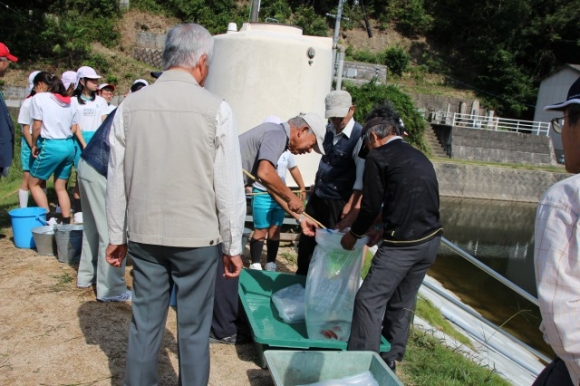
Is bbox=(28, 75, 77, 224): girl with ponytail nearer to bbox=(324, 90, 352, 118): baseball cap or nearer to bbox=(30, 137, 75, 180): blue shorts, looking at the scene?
bbox=(30, 137, 75, 180): blue shorts

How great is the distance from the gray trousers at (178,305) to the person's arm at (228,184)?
0.10 meters

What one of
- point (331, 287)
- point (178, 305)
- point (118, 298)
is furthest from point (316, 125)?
point (118, 298)

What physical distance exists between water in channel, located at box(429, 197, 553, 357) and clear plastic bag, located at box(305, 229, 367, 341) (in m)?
2.54

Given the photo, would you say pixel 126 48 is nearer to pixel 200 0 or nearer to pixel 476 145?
pixel 200 0

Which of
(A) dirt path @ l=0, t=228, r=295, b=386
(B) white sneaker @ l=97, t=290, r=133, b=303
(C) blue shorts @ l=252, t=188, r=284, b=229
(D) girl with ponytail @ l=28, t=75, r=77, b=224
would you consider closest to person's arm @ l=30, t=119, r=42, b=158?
(D) girl with ponytail @ l=28, t=75, r=77, b=224

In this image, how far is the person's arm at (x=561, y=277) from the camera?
1449 millimetres

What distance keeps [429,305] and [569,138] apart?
18.5 feet

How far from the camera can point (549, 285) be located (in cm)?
150

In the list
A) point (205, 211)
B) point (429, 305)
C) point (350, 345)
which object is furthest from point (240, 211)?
point (429, 305)

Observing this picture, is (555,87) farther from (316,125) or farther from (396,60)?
(316,125)

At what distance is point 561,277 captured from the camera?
1.47m

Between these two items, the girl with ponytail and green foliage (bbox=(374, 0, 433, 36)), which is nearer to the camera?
the girl with ponytail

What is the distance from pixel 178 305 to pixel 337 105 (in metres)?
2.34

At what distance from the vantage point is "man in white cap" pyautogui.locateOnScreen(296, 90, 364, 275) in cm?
411
